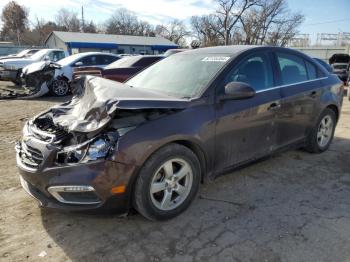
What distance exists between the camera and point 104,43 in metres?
44.9

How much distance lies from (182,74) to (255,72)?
0.89 metres

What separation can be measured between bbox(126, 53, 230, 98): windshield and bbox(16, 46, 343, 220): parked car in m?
0.02

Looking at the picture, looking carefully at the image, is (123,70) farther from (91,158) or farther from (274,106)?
(91,158)

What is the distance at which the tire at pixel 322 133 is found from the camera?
199 inches

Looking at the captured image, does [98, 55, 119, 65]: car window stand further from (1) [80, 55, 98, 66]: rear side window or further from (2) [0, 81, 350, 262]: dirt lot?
(2) [0, 81, 350, 262]: dirt lot

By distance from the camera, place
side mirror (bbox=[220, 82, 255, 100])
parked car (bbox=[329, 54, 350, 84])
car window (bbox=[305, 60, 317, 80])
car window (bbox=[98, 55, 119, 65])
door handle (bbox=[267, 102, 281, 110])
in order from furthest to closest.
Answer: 1. parked car (bbox=[329, 54, 350, 84])
2. car window (bbox=[98, 55, 119, 65])
3. car window (bbox=[305, 60, 317, 80])
4. door handle (bbox=[267, 102, 281, 110])
5. side mirror (bbox=[220, 82, 255, 100])

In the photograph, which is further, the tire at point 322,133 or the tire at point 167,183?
the tire at point 322,133

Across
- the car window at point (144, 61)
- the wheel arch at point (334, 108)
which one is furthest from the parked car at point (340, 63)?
the wheel arch at point (334, 108)

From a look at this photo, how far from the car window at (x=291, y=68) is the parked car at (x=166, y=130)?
17 millimetres

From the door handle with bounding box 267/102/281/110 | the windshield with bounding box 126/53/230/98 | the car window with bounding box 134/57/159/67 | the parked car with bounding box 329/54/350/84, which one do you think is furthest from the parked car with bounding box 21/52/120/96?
the parked car with bounding box 329/54/350/84

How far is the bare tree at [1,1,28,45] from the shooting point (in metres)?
72.8

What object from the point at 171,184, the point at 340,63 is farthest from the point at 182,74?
the point at 340,63

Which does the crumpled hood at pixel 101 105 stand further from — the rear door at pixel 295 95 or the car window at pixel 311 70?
the car window at pixel 311 70

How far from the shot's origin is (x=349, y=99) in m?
11.3
